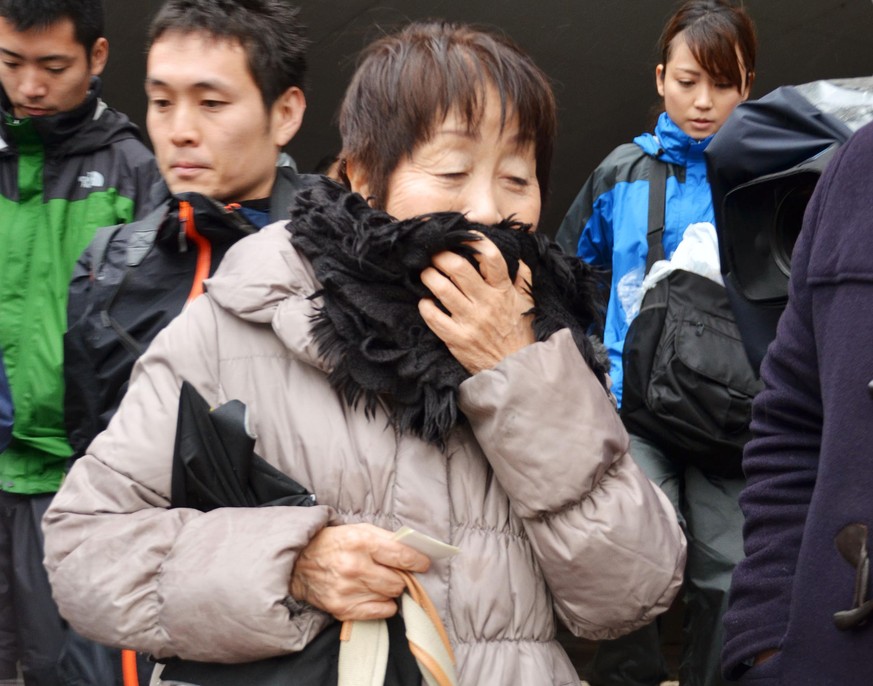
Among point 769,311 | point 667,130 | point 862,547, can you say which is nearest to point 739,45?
point 667,130

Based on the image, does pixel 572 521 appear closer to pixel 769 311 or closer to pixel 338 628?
pixel 338 628

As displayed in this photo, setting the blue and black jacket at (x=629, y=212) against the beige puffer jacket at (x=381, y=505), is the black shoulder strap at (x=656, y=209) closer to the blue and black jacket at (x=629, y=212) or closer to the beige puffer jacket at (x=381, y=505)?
the blue and black jacket at (x=629, y=212)

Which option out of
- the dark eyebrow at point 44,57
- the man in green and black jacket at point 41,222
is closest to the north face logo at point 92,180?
the man in green and black jacket at point 41,222

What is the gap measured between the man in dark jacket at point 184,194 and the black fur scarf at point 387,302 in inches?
27.7

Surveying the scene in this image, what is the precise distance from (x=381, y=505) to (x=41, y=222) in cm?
181

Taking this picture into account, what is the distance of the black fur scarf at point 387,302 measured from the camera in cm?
197

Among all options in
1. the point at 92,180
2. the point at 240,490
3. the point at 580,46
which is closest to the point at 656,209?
the point at 92,180

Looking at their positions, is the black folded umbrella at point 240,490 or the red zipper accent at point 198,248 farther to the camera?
the red zipper accent at point 198,248

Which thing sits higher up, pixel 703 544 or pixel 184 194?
pixel 184 194

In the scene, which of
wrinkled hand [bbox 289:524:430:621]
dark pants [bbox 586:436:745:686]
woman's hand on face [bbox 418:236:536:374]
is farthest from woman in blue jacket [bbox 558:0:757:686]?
wrinkled hand [bbox 289:524:430:621]

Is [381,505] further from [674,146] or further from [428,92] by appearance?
[674,146]

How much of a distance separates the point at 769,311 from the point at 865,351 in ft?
2.46

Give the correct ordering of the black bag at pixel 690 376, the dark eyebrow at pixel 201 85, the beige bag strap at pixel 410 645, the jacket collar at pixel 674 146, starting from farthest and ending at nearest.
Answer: the jacket collar at pixel 674 146 < the black bag at pixel 690 376 < the dark eyebrow at pixel 201 85 < the beige bag strap at pixel 410 645

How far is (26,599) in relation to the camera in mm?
3273
